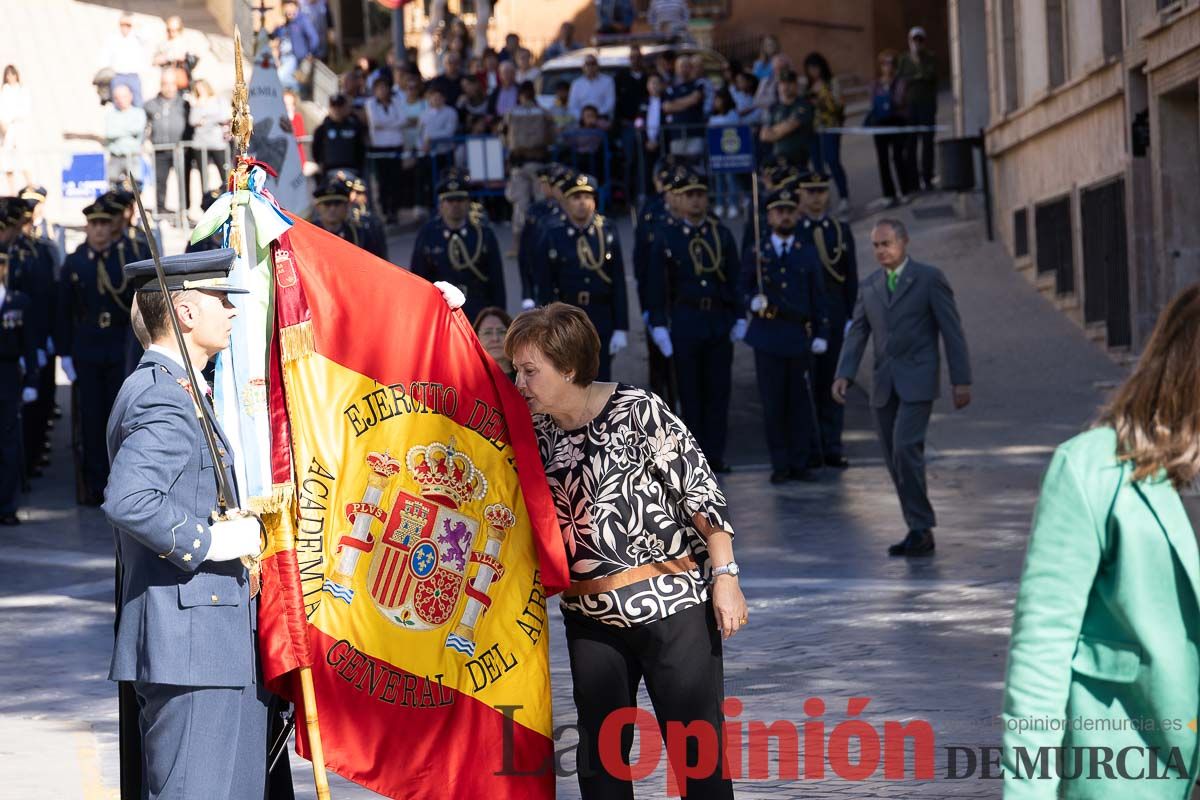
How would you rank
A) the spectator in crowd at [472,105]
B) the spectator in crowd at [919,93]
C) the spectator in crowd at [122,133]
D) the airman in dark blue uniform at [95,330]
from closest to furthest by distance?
the airman in dark blue uniform at [95,330] < the spectator in crowd at [122,133] < the spectator in crowd at [919,93] < the spectator in crowd at [472,105]

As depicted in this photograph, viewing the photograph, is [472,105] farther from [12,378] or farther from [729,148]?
[12,378]

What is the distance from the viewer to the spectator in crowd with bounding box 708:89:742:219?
24172 millimetres

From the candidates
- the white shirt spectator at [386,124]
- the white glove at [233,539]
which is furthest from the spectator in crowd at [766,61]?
the white glove at [233,539]

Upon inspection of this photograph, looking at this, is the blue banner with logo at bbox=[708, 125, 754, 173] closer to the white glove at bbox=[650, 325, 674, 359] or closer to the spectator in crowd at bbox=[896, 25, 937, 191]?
the spectator in crowd at bbox=[896, 25, 937, 191]

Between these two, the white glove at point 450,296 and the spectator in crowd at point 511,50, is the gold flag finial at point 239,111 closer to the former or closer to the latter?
the white glove at point 450,296

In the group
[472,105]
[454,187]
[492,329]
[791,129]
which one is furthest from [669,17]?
[492,329]

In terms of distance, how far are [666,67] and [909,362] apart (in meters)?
15.2

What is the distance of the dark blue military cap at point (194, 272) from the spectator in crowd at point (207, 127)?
18518 millimetres

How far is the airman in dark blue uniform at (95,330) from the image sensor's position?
569 inches

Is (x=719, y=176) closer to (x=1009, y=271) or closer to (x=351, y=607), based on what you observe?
(x=1009, y=271)

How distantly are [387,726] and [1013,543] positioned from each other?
249 inches

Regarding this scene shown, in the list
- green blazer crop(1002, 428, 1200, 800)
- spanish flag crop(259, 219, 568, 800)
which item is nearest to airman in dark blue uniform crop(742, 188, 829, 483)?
spanish flag crop(259, 219, 568, 800)

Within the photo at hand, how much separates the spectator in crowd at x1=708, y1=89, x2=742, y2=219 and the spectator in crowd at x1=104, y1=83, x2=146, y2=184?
7.02m

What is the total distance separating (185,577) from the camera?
189 inches
